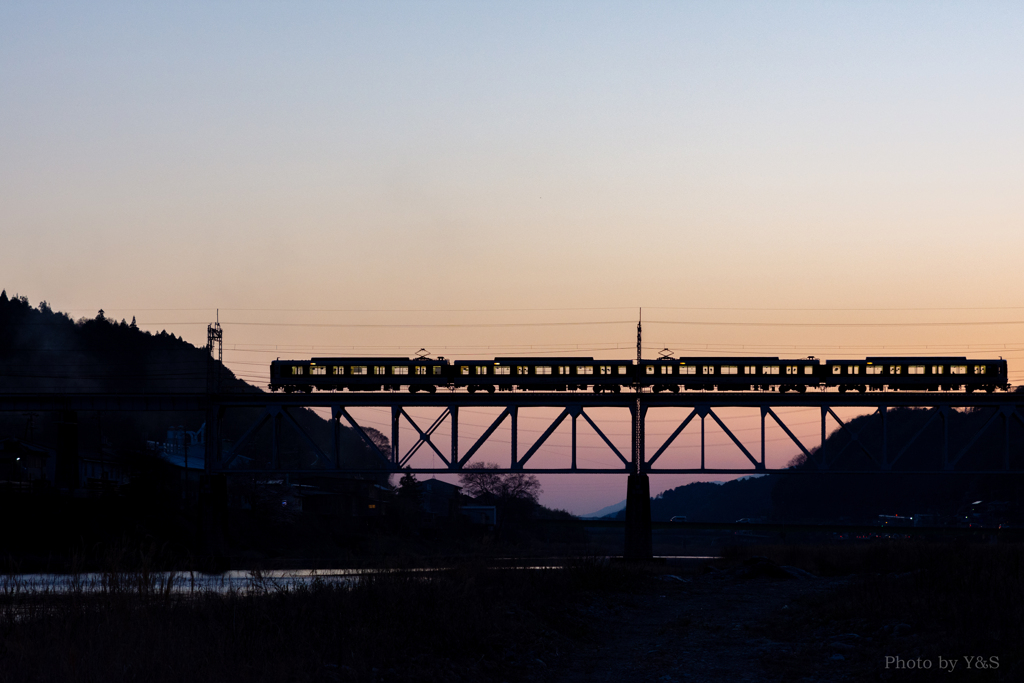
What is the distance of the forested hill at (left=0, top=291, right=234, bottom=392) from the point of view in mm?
180613

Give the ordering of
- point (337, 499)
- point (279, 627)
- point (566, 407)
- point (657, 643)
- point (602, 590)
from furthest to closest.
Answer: point (337, 499) → point (566, 407) → point (602, 590) → point (657, 643) → point (279, 627)

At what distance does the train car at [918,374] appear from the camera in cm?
7419

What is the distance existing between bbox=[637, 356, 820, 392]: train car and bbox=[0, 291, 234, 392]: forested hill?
12093 cm

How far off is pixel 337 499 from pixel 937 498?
432 ft

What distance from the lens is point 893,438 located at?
179500mm

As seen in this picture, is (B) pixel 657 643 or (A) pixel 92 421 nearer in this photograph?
(B) pixel 657 643

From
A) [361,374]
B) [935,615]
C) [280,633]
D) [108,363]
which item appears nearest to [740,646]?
[935,615]

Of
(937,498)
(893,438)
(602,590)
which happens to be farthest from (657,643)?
(937,498)

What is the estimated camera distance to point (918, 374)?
74.2 metres

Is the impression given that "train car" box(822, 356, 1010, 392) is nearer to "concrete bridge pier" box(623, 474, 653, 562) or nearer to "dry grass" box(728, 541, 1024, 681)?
"concrete bridge pier" box(623, 474, 653, 562)

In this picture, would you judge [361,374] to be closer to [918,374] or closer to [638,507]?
[638,507]

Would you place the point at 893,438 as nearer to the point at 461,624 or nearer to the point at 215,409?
the point at 215,409

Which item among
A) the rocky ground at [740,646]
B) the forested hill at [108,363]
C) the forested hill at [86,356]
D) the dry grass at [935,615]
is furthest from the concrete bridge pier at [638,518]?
the forested hill at [86,356]

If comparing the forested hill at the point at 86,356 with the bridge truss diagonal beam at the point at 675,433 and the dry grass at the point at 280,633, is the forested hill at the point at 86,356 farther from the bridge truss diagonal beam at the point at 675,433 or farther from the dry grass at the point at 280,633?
the dry grass at the point at 280,633
